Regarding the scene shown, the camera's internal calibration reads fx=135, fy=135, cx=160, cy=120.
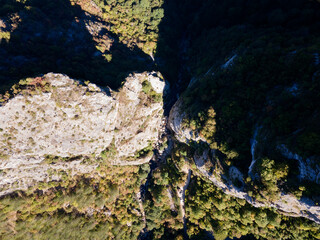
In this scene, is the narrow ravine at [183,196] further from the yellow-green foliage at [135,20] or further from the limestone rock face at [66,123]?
the yellow-green foliage at [135,20]

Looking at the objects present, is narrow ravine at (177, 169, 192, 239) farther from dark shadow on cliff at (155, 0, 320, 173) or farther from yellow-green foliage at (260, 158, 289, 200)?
yellow-green foliage at (260, 158, 289, 200)

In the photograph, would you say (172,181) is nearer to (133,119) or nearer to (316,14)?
(133,119)

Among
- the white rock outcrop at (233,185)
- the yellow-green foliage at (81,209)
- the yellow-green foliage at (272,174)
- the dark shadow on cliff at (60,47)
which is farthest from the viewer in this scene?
the yellow-green foliage at (81,209)

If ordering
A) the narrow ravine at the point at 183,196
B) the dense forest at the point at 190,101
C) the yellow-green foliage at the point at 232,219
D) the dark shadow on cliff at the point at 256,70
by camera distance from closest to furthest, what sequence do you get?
the dark shadow on cliff at the point at 256,70 → the dense forest at the point at 190,101 → the yellow-green foliage at the point at 232,219 → the narrow ravine at the point at 183,196

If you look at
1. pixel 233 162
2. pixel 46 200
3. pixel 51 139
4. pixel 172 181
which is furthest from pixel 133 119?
pixel 46 200

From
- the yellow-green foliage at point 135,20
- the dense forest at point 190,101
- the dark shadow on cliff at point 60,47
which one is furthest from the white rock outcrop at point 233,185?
the yellow-green foliage at point 135,20

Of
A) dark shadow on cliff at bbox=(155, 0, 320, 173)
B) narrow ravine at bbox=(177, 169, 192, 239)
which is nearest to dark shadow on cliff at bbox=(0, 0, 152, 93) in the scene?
dark shadow on cliff at bbox=(155, 0, 320, 173)
